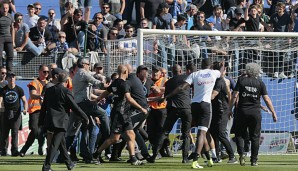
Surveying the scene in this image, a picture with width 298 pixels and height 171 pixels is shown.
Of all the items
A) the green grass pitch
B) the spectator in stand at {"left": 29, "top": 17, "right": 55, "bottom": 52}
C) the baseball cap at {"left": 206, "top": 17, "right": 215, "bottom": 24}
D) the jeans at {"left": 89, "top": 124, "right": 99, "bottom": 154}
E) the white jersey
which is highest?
the baseball cap at {"left": 206, "top": 17, "right": 215, "bottom": 24}

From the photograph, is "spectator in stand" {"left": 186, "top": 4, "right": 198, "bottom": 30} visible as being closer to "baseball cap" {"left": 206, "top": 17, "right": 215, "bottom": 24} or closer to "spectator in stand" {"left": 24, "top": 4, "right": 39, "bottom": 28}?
"baseball cap" {"left": 206, "top": 17, "right": 215, "bottom": 24}

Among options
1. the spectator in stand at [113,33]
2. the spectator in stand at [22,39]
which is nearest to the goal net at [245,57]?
the spectator in stand at [113,33]

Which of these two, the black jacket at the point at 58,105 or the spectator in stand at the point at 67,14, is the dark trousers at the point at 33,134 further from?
the black jacket at the point at 58,105

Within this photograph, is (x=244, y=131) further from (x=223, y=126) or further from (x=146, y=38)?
(x=146, y=38)

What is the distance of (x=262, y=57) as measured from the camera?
77.6ft

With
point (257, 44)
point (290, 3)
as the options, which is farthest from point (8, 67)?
point (290, 3)

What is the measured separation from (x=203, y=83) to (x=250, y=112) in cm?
113

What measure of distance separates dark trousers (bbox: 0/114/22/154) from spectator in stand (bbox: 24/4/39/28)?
3.87 metres

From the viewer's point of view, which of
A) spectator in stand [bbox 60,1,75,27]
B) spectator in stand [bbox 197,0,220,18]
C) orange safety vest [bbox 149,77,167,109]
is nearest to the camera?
orange safety vest [bbox 149,77,167,109]

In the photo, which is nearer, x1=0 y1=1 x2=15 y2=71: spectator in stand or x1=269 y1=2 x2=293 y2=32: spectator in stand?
x1=0 y1=1 x2=15 y2=71: spectator in stand

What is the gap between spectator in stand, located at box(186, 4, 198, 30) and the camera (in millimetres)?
26578

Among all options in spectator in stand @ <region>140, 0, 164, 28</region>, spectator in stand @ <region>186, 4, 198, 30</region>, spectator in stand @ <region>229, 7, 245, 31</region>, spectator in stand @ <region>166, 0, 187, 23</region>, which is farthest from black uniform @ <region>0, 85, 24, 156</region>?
spectator in stand @ <region>229, 7, 245, 31</region>

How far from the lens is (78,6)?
26547 millimetres

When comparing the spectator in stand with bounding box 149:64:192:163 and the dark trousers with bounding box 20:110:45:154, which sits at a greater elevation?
the spectator in stand with bounding box 149:64:192:163
